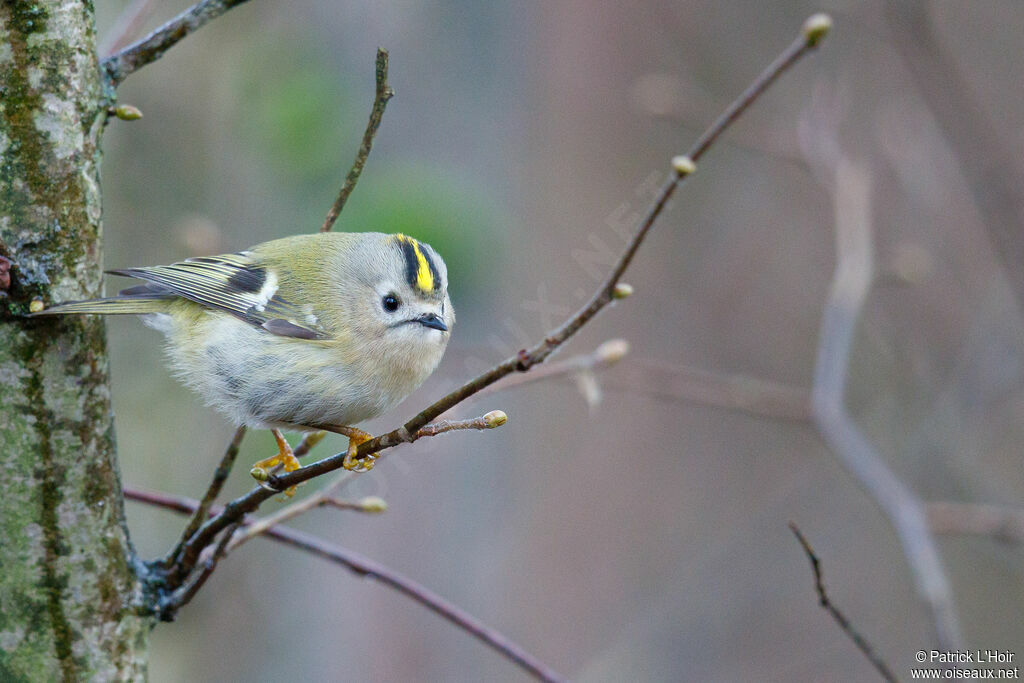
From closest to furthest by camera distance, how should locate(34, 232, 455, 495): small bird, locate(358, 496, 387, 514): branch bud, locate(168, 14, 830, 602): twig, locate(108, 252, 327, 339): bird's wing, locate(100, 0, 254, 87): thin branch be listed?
1. locate(168, 14, 830, 602): twig
2. locate(100, 0, 254, 87): thin branch
3. locate(358, 496, 387, 514): branch bud
4. locate(34, 232, 455, 495): small bird
5. locate(108, 252, 327, 339): bird's wing

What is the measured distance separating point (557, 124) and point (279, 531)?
482 centimetres

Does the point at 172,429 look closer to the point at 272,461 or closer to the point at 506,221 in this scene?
the point at 506,221

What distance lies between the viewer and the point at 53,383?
151 centimetres

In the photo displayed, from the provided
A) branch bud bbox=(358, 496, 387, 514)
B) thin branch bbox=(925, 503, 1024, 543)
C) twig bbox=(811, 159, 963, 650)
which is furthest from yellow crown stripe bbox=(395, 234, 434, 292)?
thin branch bbox=(925, 503, 1024, 543)

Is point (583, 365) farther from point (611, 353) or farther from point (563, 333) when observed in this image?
point (563, 333)

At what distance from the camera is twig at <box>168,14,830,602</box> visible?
3.72ft

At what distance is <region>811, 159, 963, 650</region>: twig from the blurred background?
186mm

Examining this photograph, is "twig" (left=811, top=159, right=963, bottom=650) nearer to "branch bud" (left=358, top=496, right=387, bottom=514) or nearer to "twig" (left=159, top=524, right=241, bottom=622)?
"branch bud" (left=358, top=496, right=387, bottom=514)

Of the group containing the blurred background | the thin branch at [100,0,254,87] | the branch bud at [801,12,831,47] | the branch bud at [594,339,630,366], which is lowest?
the blurred background

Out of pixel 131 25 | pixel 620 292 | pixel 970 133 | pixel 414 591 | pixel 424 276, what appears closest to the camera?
pixel 620 292

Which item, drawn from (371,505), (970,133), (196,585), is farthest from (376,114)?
(970,133)

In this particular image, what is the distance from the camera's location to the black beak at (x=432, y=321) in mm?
2189

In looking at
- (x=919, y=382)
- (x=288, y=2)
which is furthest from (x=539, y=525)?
(x=288, y=2)

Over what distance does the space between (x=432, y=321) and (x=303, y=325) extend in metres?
0.31
